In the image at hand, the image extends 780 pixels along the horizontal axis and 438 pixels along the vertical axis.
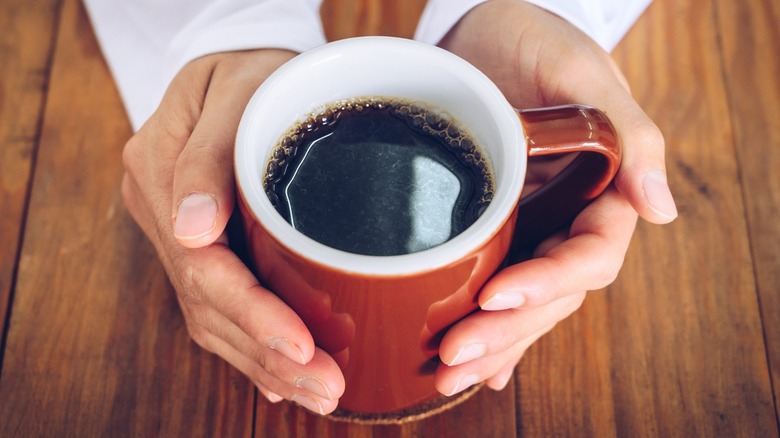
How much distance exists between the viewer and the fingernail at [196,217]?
0.60 m

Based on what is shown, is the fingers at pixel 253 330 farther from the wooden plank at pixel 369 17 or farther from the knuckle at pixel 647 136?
the wooden plank at pixel 369 17

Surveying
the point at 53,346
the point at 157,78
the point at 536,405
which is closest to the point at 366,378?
the point at 536,405

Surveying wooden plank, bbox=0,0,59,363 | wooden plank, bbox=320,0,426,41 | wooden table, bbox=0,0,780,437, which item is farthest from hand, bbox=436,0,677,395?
wooden plank, bbox=0,0,59,363

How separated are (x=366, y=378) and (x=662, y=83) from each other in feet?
1.96

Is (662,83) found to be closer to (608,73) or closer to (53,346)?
(608,73)

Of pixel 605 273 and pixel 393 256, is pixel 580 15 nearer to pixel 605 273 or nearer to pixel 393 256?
pixel 605 273

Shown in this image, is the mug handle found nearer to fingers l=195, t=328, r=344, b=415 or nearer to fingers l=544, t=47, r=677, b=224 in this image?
fingers l=544, t=47, r=677, b=224

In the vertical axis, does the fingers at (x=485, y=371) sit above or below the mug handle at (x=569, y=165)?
below

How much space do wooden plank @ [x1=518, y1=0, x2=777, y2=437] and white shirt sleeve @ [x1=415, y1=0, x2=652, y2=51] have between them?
0.12 meters

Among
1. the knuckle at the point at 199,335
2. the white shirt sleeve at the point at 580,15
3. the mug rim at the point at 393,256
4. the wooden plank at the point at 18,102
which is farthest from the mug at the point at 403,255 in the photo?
the wooden plank at the point at 18,102

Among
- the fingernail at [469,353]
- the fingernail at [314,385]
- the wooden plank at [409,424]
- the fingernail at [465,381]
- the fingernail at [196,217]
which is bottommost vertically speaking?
the wooden plank at [409,424]

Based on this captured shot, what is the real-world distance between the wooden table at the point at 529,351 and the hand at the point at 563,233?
0.34ft

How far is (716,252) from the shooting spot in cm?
85

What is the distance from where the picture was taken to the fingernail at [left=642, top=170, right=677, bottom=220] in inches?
25.6
